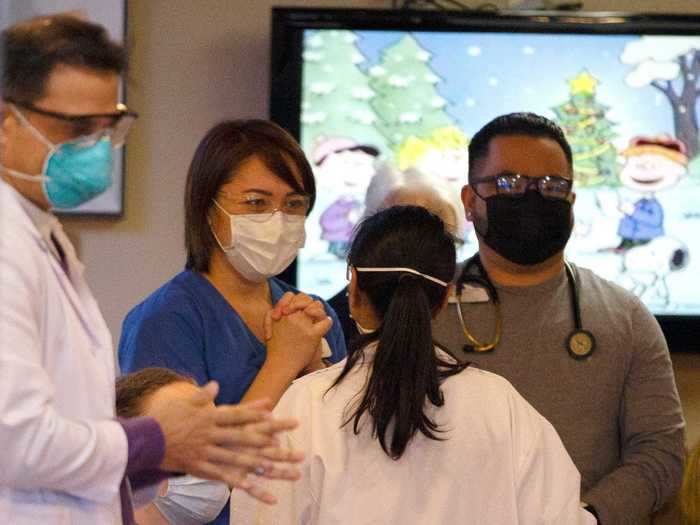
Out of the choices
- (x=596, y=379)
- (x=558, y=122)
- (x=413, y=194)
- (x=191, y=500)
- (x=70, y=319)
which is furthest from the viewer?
(x=558, y=122)

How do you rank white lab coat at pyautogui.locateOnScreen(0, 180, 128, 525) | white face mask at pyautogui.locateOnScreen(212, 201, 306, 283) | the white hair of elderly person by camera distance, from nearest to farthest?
white lab coat at pyautogui.locateOnScreen(0, 180, 128, 525) < white face mask at pyautogui.locateOnScreen(212, 201, 306, 283) < the white hair of elderly person

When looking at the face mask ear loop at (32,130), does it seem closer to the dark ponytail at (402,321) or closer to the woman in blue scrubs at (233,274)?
the dark ponytail at (402,321)

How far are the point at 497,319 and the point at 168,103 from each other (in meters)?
1.55

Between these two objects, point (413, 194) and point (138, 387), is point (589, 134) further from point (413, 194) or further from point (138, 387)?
point (138, 387)

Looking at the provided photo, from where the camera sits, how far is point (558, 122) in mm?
3469

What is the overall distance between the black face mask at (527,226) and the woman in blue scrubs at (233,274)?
39cm

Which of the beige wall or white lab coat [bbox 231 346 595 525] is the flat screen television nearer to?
the beige wall

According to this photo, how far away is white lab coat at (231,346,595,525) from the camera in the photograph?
1.88 m

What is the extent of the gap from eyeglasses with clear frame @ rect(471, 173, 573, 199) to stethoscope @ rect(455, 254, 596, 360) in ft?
0.55

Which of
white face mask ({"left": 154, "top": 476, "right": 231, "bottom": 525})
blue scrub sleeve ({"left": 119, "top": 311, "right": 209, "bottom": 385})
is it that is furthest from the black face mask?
white face mask ({"left": 154, "top": 476, "right": 231, "bottom": 525})

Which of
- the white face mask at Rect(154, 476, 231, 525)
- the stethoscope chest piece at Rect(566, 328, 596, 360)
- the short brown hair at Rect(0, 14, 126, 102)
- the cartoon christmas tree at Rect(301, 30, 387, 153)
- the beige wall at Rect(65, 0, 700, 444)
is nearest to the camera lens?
the short brown hair at Rect(0, 14, 126, 102)

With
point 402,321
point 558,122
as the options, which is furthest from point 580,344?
point 558,122

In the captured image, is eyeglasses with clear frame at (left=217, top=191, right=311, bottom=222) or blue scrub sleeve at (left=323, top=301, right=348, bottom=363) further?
blue scrub sleeve at (left=323, top=301, right=348, bottom=363)

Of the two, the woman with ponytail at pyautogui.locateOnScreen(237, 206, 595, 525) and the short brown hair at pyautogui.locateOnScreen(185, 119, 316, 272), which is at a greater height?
the short brown hair at pyautogui.locateOnScreen(185, 119, 316, 272)
